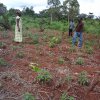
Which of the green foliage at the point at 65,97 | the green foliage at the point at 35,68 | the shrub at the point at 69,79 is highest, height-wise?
the green foliage at the point at 35,68

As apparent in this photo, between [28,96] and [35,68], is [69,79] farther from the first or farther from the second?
[28,96]

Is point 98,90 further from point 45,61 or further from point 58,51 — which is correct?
point 58,51

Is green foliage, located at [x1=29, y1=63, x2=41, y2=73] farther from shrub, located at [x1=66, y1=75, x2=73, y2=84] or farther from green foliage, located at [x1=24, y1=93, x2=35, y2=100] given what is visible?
green foliage, located at [x1=24, y1=93, x2=35, y2=100]

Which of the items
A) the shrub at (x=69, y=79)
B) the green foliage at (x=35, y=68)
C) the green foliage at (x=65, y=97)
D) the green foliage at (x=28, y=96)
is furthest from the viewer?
the green foliage at (x=35, y=68)

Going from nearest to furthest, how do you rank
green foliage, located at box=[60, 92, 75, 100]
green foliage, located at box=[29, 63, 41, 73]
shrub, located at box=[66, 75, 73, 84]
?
green foliage, located at box=[60, 92, 75, 100] < shrub, located at box=[66, 75, 73, 84] < green foliage, located at box=[29, 63, 41, 73]

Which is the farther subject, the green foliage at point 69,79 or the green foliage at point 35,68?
the green foliage at point 35,68

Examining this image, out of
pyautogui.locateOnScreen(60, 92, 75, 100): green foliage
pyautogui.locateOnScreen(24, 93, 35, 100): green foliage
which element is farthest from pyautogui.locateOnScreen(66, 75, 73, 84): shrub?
pyautogui.locateOnScreen(24, 93, 35, 100): green foliage

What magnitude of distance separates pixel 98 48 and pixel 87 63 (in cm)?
333

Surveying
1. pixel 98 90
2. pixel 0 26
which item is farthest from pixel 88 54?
pixel 0 26

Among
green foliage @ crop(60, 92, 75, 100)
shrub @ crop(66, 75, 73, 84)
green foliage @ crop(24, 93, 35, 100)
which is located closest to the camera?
green foliage @ crop(24, 93, 35, 100)

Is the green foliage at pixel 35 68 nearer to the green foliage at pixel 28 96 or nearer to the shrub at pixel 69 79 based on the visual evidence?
the shrub at pixel 69 79

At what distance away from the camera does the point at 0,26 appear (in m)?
15.5

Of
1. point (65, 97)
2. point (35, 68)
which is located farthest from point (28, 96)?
point (35, 68)

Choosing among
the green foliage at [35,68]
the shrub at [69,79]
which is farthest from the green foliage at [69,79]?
the green foliage at [35,68]
